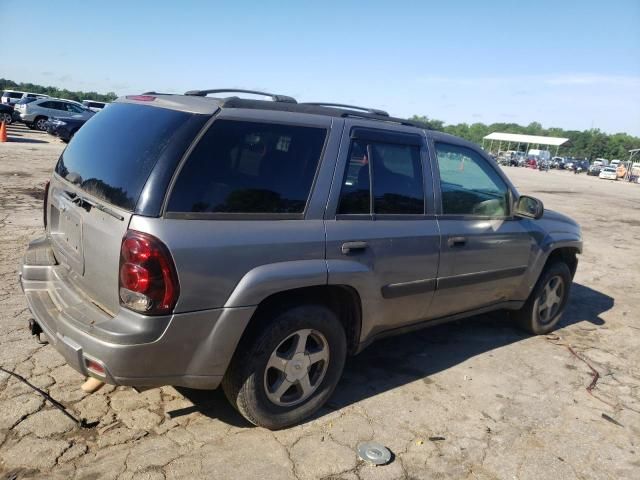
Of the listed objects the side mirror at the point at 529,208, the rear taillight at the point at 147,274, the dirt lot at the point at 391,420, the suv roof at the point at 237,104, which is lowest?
the dirt lot at the point at 391,420

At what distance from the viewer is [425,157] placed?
3576mm

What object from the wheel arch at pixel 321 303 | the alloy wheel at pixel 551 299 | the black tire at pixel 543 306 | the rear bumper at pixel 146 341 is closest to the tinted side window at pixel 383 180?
the wheel arch at pixel 321 303

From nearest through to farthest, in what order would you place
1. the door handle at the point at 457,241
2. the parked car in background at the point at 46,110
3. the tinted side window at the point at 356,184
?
1. the tinted side window at the point at 356,184
2. the door handle at the point at 457,241
3. the parked car in background at the point at 46,110

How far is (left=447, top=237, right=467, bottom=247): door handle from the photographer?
3.60 meters

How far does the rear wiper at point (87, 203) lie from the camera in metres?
2.47

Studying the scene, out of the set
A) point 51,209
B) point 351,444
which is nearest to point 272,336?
point 351,444

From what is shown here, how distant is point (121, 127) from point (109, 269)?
0.94 meters

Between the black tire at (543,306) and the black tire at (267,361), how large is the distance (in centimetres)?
247

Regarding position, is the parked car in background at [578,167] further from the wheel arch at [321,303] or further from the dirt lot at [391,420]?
the wheel arch at [321,303]

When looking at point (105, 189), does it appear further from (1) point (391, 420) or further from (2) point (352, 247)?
(1) point (391, 420)

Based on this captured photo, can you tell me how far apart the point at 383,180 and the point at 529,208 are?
1.63 meters

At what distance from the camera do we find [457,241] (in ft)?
12.0

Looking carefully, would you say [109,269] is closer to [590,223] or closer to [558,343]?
[558,343]

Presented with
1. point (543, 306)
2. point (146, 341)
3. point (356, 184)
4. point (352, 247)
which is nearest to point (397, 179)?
point (356, 184)
